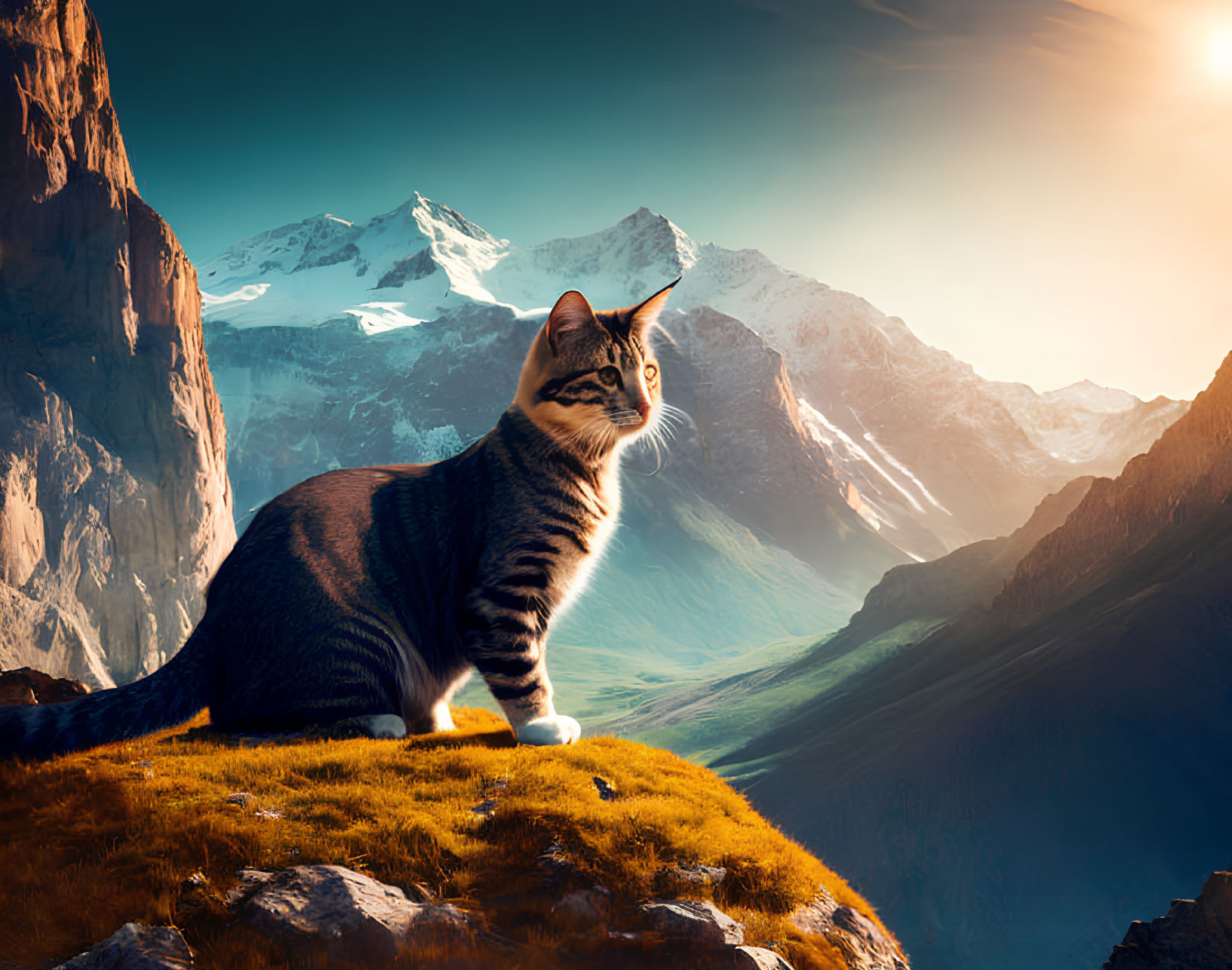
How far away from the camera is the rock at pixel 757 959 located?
6902mm

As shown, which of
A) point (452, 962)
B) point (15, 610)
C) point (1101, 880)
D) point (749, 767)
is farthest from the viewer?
point (749, 767)

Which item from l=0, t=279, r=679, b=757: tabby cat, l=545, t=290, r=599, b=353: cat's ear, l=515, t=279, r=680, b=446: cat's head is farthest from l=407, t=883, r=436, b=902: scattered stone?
l=545, t=290, r=599, b=353: cat's ear

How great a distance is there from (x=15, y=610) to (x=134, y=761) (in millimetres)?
79719

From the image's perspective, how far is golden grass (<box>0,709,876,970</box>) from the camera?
6109 mm

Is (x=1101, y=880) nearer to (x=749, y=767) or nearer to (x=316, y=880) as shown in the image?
(x=749, y=767)

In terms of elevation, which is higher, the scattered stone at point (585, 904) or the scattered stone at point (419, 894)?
the scattered stone at point (585, 904)


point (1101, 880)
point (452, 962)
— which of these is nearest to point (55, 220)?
point (452, 962)

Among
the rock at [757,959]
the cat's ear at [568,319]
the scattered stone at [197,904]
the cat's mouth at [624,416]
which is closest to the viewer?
the scattered stone at [197,904]

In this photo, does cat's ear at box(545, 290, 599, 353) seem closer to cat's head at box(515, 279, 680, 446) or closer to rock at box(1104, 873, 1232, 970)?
cat's head at box(515, 279, 680, 446)

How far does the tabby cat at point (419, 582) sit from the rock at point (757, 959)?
310cm

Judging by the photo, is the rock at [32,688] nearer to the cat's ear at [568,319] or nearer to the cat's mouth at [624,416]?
the cat's ear at [568,319]

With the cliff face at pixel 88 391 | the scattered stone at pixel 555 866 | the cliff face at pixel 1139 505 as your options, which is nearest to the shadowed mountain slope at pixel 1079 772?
the cliff face at pixel 1139 505

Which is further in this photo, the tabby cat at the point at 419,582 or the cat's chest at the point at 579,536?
the cat's chest at the point at 579,536

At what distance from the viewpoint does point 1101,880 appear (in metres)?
111
